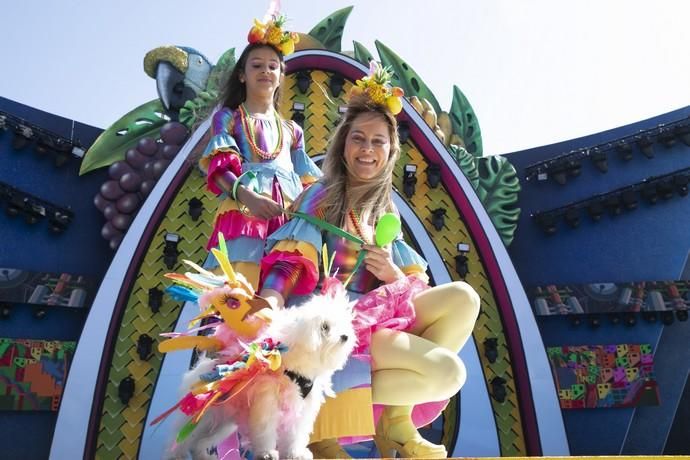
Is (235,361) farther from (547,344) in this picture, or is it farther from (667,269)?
(667,269)

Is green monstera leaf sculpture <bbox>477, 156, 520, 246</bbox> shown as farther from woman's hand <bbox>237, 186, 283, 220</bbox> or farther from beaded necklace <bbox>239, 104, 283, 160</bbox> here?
woman's hand <bbox>237, 186, 283, 220</bbox>

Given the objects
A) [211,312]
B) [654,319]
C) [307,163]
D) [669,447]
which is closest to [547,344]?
[654,319]

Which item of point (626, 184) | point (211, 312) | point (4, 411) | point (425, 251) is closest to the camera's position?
point (211, 312)

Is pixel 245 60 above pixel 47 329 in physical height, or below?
above

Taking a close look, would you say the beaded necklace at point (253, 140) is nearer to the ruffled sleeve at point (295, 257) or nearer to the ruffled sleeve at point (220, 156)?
the ruffled sleeve at point (220, 156)

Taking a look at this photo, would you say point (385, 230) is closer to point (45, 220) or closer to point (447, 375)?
point (447, 375)

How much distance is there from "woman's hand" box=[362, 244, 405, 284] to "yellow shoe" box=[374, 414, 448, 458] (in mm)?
409

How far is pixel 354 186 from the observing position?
2172 millimetres

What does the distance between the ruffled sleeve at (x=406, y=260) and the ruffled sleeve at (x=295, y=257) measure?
0.28 m

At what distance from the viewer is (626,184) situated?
704 cm

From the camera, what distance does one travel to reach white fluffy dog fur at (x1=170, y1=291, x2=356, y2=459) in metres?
1.53

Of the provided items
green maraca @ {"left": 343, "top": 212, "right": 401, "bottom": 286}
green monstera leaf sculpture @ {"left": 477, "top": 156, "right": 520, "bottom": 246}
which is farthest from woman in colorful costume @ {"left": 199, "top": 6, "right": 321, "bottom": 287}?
green monstera leaf sculpture @ {"left": 477, "top": 156, "right": 520, "bottom": 246}

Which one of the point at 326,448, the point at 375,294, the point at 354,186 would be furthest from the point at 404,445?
the point at 354,186

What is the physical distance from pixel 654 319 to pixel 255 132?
5.39m
